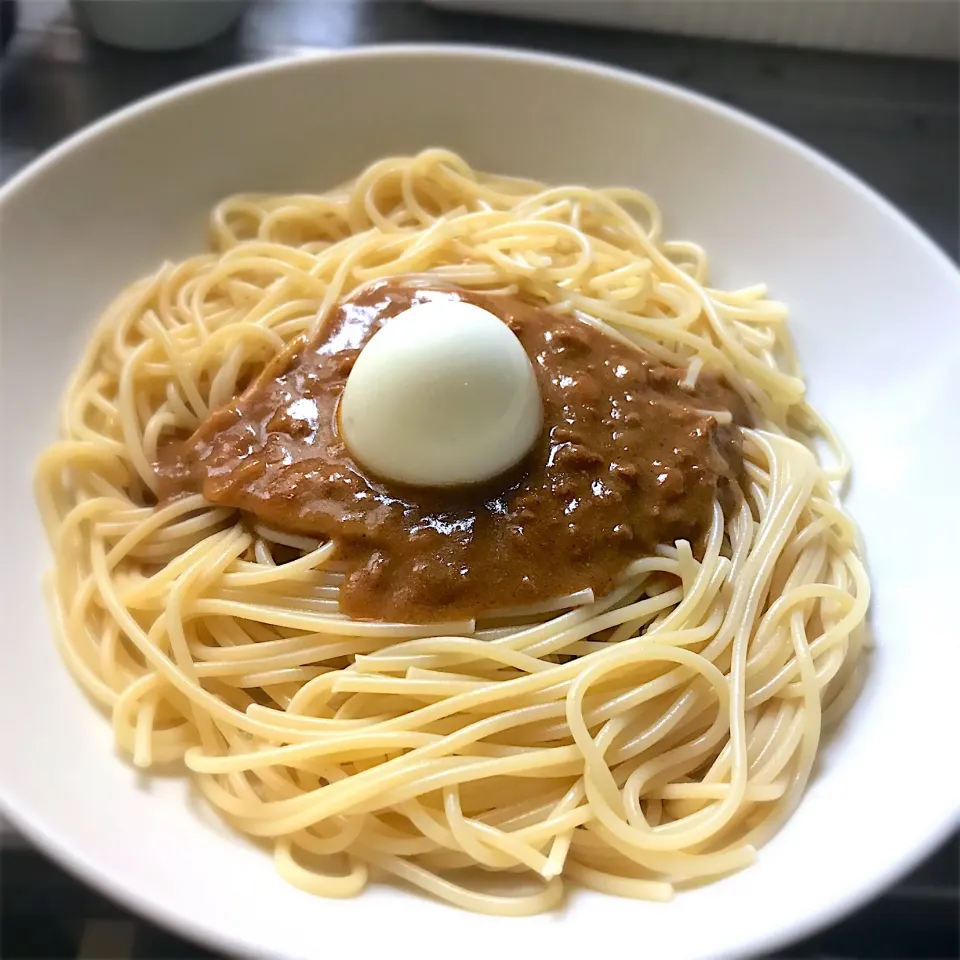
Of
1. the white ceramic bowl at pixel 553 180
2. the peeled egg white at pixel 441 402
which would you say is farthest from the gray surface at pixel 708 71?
the peeled egg white at pixel 441 402

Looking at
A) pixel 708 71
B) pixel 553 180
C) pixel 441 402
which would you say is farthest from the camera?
pixel 708 71

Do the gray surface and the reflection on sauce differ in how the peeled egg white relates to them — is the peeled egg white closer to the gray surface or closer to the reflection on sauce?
the reflection on sauce

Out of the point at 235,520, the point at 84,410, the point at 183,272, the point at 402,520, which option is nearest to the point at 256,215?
the point at 183,272

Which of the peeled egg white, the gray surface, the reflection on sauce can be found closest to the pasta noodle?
the reflection on sauce

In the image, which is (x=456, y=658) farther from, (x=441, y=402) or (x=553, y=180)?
(x=553, y=180)

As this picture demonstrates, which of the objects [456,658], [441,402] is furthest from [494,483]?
[456,658]

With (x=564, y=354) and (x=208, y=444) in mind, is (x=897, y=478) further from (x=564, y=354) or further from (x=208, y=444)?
(x=208, y=444)
